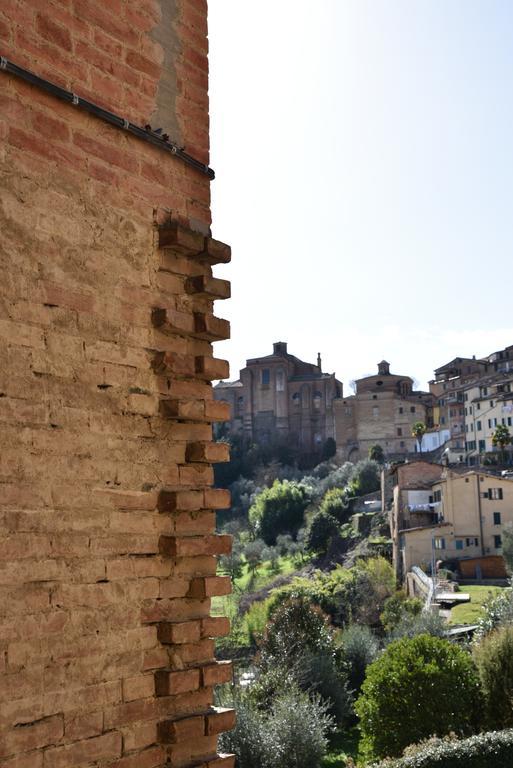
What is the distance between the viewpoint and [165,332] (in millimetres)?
3693

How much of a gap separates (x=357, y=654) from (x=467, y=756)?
14904 millimetres

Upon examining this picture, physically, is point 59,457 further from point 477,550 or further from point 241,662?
point 477,550

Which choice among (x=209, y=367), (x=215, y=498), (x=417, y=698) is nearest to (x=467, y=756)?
(x=417, y=698)

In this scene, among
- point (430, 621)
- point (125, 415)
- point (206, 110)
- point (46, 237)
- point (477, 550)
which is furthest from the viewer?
point (477, 550)

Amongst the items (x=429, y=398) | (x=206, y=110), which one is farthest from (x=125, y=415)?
(x=429, y=398)

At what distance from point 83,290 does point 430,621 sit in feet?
89.0

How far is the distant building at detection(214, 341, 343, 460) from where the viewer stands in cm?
8631

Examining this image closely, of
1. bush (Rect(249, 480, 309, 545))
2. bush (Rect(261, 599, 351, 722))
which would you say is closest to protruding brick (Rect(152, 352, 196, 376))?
bush (Rect(261, 599, 351, 722))

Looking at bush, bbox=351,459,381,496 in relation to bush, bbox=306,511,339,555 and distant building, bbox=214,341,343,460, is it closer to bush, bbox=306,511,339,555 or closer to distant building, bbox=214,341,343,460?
bush, bbox=306,511,339,555

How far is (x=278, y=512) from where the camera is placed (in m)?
64.6

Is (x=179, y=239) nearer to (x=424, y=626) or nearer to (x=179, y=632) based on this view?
(x=179, y=632)

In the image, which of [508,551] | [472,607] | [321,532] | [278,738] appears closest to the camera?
[278,738]

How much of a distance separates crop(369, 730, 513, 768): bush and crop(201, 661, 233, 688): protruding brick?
507 inches

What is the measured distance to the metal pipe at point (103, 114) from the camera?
10.2ft
